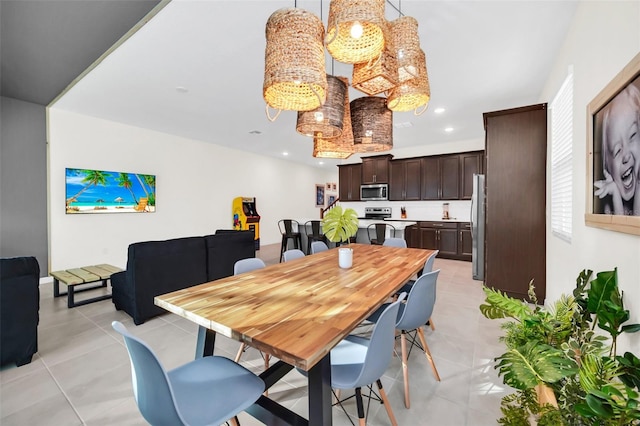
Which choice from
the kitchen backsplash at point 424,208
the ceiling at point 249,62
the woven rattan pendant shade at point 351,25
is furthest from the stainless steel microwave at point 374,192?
the woven rattan pendant shade at point 351,25

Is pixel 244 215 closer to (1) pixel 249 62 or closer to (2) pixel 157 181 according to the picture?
(2) pixel 157 181

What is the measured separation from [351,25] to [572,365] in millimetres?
1782

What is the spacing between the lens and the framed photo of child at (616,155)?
3.61 feet

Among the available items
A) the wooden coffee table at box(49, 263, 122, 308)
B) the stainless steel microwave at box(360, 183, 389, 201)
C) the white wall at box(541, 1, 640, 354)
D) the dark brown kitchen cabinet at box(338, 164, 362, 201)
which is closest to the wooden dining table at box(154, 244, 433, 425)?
the white wall at box(541, 1, 640, 354)

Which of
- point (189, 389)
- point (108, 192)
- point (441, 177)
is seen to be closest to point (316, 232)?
point (441, 177)

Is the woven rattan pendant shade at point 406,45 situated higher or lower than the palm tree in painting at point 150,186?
higher

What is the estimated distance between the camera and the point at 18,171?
401 centimetres

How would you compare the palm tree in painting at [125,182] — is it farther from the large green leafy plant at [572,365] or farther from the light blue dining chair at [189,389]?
the large green leafy plant at [572,365]

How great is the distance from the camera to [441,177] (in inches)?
250

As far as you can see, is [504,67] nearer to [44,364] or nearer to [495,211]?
[495,211]

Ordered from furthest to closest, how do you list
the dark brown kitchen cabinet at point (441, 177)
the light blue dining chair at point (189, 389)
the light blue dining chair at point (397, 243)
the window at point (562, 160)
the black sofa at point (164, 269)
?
the dark brown kitchen cabinet at point (441, 177) < the light blue dining chair at point (397, 243) < the black sofa at point (164, 269) < the window at point (562, 160) < the light blue dining chair at point (189, 389)

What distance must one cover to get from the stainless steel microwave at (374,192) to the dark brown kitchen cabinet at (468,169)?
1793mm

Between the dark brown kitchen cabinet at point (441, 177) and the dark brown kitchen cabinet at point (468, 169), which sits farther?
the dark brown kitchen cabinet at point (441, 177)

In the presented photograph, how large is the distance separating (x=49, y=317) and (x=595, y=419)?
14.6 feet
